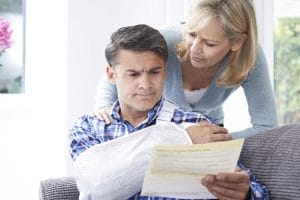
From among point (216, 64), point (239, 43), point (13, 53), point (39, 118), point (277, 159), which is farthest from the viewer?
point (13, 53)

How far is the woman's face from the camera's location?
1.50 m

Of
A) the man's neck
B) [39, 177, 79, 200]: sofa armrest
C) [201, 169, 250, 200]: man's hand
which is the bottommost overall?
[39, 177, 79, 200]: sofa armrest

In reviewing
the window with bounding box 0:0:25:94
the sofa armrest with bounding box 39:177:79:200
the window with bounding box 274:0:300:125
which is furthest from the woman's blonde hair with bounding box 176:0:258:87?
the window with bounding box 0:0:25:94

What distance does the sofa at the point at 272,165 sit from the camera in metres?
1.38

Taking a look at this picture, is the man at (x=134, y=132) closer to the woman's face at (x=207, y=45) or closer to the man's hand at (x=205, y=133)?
the man's hand at (x=205, y=133)

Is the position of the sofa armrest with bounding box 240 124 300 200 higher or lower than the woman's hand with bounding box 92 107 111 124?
lower

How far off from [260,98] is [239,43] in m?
0.24

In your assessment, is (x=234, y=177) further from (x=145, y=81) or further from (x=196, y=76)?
(x=196, y=76)

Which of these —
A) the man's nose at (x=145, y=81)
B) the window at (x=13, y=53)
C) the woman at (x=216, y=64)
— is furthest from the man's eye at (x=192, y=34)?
the window at (x=13, y=53)

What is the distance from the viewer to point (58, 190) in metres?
1.46

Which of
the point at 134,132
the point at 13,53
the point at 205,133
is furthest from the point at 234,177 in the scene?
the point at 13,53

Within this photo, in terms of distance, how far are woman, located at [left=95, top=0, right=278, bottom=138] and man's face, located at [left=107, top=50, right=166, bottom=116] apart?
125 mm

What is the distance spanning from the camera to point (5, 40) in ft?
8.41

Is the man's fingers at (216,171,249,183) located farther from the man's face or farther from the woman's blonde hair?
the woman's blonde hair
